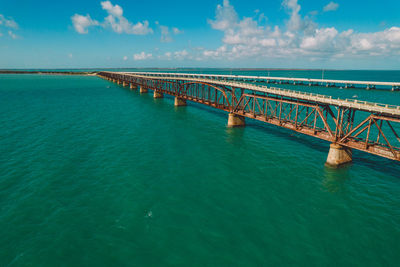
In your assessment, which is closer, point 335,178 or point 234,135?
point 335,178

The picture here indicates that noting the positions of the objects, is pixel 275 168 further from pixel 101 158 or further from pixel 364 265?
pixel 101 158

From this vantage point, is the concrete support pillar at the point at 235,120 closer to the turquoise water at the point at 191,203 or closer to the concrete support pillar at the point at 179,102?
the turquoise water at the point at 191,203

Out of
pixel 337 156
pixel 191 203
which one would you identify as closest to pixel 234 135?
pixel 337 156

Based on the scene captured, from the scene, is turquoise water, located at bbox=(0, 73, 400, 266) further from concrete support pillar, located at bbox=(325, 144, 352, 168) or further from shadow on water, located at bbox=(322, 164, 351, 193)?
concrete support pillar, located at bbox=(325, 144, 352, 168)

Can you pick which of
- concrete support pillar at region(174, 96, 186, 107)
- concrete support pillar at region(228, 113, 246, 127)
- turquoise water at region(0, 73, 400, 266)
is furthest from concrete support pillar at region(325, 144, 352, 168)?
concrete support pillar at region(174, 96, 186, 107)

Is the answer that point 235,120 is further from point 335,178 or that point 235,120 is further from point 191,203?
point 191,203

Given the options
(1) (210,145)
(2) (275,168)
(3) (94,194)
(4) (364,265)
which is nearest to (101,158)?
(3) (94,194)

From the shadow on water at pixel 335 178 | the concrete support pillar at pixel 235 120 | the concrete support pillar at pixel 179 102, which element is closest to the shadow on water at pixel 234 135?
the concrete support pillar at pixel 235 120
